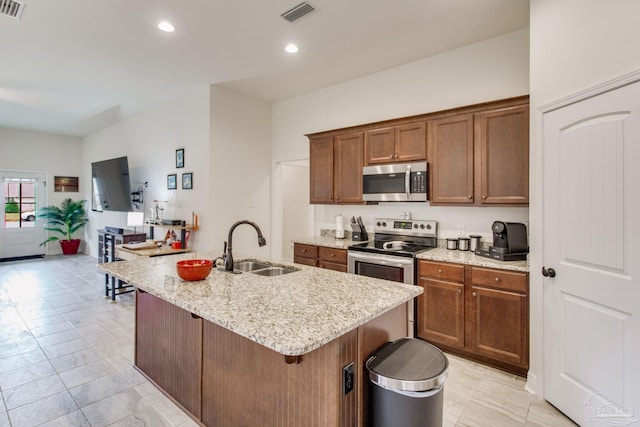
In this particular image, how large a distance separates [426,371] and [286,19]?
2883mm

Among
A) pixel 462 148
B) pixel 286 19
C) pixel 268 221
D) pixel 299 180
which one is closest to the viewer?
pixel 286 19

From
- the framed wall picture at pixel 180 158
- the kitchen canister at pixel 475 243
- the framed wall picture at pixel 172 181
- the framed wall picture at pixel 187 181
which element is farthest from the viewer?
the framed wall picture at pixel 172 181

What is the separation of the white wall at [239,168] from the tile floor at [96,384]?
1693 millimetres

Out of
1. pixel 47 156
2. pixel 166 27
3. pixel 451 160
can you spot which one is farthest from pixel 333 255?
pixel 47 156

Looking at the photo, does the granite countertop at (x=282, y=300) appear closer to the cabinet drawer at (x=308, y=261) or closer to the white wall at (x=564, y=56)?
the white wall at (x=564, y=56)

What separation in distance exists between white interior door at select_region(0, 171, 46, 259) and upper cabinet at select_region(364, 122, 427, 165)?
8448 mm

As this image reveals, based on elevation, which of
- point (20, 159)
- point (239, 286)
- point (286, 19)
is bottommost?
point (239, 286)

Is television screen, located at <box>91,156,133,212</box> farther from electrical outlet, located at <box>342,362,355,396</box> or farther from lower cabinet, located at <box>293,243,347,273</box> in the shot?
electrical outlet, located at <box>342,362,355,396</box>

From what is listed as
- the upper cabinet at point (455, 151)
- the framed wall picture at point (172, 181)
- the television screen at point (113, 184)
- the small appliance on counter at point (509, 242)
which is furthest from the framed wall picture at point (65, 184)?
the small appliance on counter at point (509, 242)

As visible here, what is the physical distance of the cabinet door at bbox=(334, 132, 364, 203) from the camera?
3.85 m

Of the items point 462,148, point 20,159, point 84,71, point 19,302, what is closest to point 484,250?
point 462,148

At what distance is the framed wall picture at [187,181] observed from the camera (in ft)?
15.4

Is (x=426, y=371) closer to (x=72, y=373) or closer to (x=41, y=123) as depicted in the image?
(x=72, y=373)

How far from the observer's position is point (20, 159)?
747 centimetres
